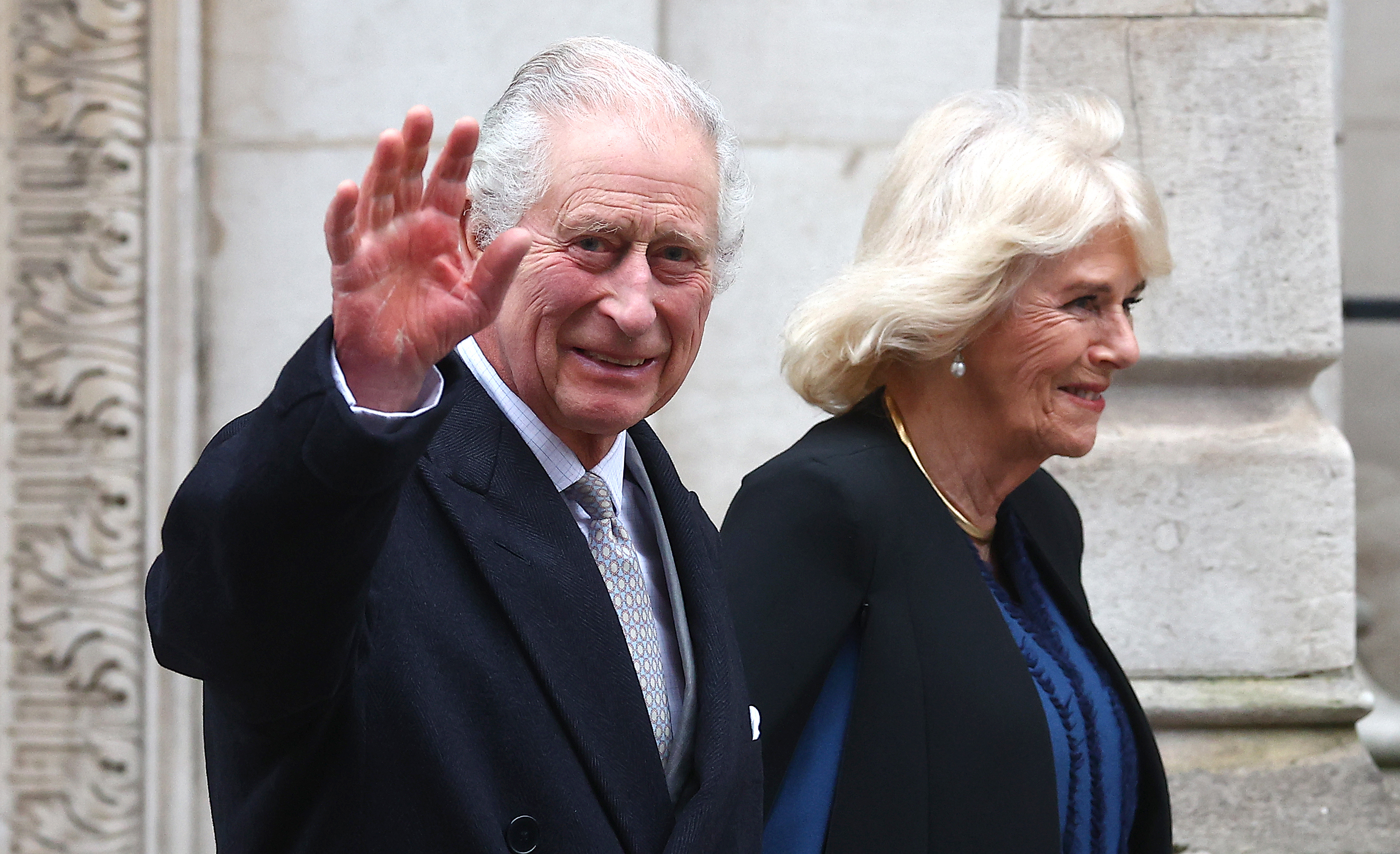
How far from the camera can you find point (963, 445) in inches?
90.1

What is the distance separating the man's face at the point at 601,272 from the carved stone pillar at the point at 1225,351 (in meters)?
1.82

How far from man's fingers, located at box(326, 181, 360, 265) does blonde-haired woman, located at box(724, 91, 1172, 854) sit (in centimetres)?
113

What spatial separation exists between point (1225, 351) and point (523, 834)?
2.33 m

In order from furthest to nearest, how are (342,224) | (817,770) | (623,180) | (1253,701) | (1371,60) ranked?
(1371,60)
(1253,701)
(817,770)
(623,180)
(342,224)

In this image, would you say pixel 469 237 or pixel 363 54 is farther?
pixel 363 54

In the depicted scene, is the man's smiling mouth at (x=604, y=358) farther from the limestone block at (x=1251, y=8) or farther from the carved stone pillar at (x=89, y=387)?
the carved stone pillar at (x=89, y=387)

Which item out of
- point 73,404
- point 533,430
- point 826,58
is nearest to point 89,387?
point 73,404

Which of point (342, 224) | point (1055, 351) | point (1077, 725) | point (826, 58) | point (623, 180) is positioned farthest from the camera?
point (826, 58)

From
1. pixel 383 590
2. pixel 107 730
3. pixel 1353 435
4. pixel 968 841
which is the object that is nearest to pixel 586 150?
pixel 383 590

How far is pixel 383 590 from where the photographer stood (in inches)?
47.7

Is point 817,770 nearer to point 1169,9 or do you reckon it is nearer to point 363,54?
point 1169,9

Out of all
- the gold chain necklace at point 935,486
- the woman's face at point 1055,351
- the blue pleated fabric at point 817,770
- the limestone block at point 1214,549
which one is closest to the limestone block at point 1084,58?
the limestone block at point 1214,549

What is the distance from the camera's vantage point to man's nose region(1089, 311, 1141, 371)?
2.29 m

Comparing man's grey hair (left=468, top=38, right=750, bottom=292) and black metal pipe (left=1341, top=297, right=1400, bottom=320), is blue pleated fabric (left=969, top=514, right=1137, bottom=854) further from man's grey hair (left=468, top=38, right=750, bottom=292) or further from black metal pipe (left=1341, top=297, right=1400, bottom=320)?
black metal pipe (left=1341, top=297, right=1400, bottom=320)
